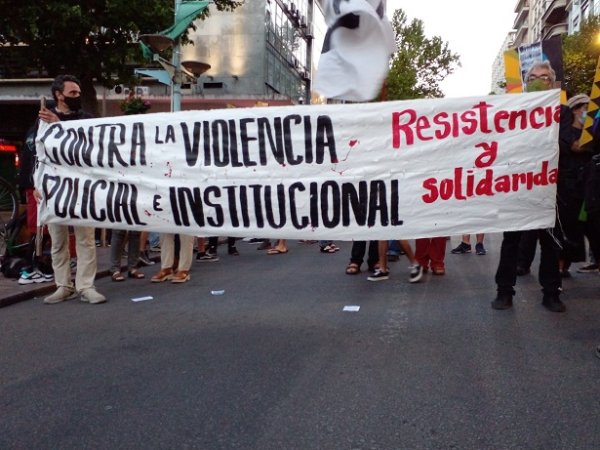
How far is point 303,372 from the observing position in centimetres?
360

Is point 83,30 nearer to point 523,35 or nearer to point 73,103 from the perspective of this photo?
point 73,103

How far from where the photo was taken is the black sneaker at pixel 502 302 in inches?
204

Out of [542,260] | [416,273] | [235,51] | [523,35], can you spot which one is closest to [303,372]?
[542,260]

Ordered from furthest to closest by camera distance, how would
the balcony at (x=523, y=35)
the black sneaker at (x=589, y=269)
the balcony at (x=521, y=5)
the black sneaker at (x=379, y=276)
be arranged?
the balcony at (x=523, y=35) → the balcony at (x=521, y=5) → the black sneaker at (x=589, y=269) → the black sneaker at (x=379, y=276)

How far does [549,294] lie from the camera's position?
518cm

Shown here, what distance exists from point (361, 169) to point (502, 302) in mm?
1822

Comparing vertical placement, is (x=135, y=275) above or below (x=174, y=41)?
below

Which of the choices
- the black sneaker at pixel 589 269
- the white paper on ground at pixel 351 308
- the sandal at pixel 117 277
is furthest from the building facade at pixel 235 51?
the white paper on ground at pixel 351 308

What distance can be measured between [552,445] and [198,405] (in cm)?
168

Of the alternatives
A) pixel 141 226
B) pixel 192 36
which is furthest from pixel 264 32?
pixel 141 226

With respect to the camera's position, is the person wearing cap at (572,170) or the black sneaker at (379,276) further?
the black sneaker at (379,276)

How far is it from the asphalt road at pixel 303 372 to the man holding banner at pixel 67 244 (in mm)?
248

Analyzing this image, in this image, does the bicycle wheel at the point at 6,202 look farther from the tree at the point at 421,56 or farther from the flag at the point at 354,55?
the tree at the point at 421,56

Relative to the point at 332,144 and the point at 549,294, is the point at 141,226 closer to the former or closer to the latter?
the point at 332,144
